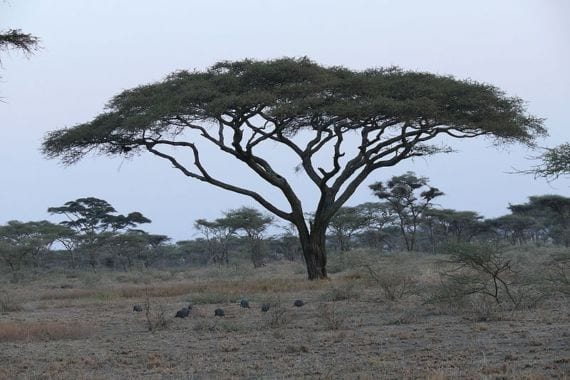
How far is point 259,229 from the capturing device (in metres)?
41.6

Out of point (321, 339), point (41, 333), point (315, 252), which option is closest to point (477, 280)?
point (321, 339)

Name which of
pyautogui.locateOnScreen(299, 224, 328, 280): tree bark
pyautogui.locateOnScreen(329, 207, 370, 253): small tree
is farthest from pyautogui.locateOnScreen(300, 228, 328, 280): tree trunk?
pyautogui.locateOnScreen(329, 207, 370, 253): small tree

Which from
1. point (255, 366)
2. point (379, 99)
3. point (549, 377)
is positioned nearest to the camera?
point (549, 377)

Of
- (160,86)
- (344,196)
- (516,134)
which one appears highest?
(160,86)

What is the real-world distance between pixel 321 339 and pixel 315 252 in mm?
11054

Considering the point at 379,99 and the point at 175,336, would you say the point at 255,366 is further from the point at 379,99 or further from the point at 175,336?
the point at 379,99

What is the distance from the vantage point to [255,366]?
22.7 feet

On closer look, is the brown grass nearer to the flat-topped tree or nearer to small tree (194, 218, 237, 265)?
the flat-topped tree

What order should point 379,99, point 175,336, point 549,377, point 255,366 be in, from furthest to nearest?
point 379,99
point 175,336
point 255,366
point 549,377

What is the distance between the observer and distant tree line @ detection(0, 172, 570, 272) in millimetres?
39156

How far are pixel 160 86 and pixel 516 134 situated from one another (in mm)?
9887

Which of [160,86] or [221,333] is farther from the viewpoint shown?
[160,86]


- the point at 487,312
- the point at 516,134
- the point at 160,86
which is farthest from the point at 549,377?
the point at 160,86

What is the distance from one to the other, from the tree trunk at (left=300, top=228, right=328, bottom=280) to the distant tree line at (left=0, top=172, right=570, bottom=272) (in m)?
15.9
